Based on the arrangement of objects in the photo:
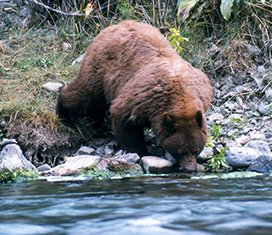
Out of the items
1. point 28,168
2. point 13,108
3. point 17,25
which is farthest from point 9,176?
point 17,25

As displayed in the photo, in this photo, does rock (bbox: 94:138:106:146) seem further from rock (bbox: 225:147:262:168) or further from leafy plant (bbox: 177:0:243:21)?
leafy plant (bbox: 177:0:243:21)

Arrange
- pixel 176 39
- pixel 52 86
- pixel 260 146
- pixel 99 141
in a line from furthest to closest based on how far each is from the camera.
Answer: pixel 176 39
pixel 52 86
pixel 99 141
pixel 260 146

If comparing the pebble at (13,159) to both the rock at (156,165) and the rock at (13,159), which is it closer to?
the rock at (13,159)

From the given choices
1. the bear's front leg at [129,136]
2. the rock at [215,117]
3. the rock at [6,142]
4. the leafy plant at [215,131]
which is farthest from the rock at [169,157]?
the rock at [6,142]

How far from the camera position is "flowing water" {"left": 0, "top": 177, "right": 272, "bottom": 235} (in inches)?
168

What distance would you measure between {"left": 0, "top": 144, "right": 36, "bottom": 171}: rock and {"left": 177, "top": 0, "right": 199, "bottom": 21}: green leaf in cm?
382

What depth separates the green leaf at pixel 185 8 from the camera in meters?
10.4

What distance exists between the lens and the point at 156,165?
740 cm

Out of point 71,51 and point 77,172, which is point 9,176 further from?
point 71,51

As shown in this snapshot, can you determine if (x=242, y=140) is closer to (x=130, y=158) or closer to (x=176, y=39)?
(x=130, y=158)

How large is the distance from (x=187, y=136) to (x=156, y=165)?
1.44 feet

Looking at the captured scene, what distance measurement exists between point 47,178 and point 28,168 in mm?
335

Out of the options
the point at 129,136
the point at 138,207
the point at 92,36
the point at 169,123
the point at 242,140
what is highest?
the point at 138,207

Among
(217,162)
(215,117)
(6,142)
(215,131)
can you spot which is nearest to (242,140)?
(215,131)
